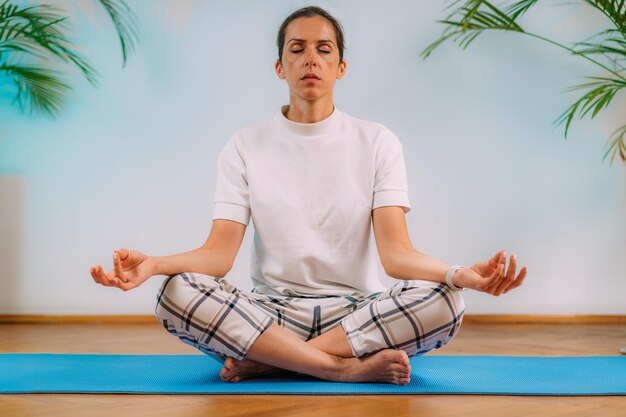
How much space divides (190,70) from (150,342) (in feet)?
4.64

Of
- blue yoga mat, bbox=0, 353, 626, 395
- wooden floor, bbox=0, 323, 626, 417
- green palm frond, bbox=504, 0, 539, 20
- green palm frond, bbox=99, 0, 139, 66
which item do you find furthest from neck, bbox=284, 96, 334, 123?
green palm frond, bbox=99, 0, 139, 66

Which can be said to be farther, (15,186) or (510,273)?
(15,186)

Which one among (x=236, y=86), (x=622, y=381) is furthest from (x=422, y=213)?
(x=622, y=381)

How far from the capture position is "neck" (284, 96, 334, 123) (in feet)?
8.10

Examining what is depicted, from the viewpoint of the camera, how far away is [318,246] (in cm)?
236

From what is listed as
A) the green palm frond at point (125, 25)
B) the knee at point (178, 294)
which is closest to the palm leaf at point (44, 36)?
the green palm frond at point (125, 25)

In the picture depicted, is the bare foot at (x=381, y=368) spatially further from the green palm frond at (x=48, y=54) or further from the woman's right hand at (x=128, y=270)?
the green palm frond at (x=48, y=54)

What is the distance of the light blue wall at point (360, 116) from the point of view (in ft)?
12.9

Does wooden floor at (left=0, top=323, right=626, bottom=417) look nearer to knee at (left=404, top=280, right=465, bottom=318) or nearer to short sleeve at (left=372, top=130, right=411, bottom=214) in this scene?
knee at (left=404, top=280, right=465, bottom=318)

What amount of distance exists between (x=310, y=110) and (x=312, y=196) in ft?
0.85

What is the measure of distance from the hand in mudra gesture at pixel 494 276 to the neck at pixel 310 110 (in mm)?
759

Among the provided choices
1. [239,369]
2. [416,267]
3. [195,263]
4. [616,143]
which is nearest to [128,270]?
[195,263]

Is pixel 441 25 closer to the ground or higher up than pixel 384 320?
higher up

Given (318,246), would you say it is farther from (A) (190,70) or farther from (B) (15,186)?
(B) (15,186)
